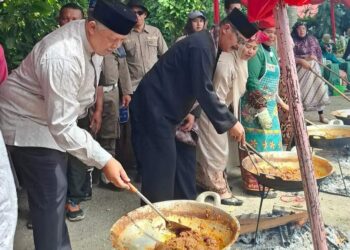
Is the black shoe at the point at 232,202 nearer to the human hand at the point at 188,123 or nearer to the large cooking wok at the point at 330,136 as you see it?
the large cooking wok at the point at 330,136

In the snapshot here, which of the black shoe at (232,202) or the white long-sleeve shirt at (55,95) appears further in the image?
the black shoe at (232,202)

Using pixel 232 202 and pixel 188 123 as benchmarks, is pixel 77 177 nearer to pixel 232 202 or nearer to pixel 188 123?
pixel 188 123

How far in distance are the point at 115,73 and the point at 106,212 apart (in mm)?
1440

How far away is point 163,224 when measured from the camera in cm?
256

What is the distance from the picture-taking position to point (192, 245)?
234 centimetres

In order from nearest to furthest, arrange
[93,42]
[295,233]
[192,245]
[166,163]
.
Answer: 1. [192,245]
2. [93,42]
3. [166,163]
4. [295,233]

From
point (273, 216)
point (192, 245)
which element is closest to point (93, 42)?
point (192, 245)

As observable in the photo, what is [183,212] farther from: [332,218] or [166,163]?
[332,218]

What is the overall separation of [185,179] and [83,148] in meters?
1.59

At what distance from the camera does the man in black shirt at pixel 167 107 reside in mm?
3299

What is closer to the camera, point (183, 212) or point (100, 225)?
point (183, 212)

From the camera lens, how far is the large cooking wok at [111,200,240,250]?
7.81 feet

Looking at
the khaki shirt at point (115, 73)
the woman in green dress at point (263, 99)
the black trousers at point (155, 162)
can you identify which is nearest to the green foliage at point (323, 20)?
the woman in green dress at point (263, 99)

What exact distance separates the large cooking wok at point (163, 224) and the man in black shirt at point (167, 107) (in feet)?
2.62
